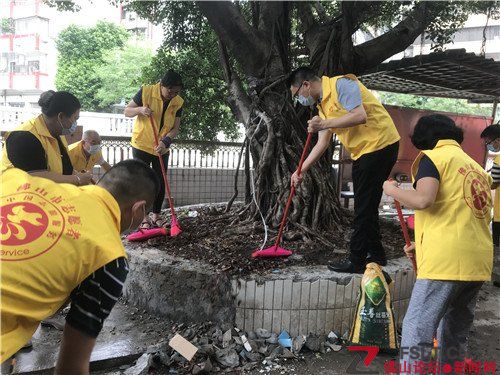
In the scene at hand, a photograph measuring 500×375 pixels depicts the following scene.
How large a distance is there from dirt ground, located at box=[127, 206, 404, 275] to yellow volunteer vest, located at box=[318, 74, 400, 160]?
987 mm

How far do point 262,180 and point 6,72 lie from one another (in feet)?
121

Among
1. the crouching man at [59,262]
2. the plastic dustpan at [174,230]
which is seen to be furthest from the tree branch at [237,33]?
the crouching man at [59,262]

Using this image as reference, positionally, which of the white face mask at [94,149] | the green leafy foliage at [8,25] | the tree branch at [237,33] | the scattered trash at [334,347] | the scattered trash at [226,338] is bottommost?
the scattered trash at [334,347]

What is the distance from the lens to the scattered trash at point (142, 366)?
9.10ft

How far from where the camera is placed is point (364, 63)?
17.3 feet

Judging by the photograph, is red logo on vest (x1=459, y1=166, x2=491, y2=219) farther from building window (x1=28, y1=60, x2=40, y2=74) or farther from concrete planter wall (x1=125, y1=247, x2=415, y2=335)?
building window (x1=28, y1=60, x2=40, y2=74)

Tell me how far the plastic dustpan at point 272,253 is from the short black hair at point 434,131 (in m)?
1.62

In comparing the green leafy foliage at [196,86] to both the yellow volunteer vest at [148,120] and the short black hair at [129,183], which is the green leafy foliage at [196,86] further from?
the short black hair at [129,183]

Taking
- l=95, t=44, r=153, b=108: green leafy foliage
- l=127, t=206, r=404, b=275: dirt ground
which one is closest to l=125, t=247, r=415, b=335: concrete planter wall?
l=127, t=206, r=404, b=275: dirt ground

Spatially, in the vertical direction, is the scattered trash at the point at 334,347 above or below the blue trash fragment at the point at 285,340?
below

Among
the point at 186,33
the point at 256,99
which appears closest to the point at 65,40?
the point at 186,33

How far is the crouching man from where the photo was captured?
4.51ft

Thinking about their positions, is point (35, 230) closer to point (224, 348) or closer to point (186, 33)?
point (224, 348)

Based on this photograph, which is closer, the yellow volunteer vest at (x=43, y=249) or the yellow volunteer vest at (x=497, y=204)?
the yellow volunteer vest at (x=43, y=249)
